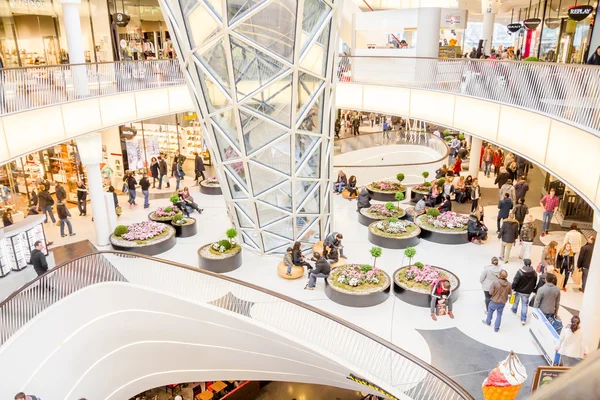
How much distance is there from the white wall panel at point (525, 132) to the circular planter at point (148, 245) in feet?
40.4

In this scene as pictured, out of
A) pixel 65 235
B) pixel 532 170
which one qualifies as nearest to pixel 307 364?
pixel 65 235

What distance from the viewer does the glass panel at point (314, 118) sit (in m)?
15.7

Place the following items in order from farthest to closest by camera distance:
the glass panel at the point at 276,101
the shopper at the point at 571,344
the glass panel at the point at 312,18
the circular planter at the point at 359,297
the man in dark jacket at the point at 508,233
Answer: the man in dark jacket at the point at 508,233 < the glass panel at the point at 276,101 < the circular planter at the point at 359,297 < the glass panel at the point at 312,18 < the shopper at the point at 571,344

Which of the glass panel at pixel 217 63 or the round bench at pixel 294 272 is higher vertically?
the glass panel at pixel 217 63

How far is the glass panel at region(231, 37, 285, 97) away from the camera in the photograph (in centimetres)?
1357

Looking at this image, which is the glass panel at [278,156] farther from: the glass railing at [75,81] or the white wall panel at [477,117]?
the glass railing at [75,81]

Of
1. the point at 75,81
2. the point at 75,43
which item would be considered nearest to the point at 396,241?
the point at 75,81

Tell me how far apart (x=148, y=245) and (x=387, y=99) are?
11772mm

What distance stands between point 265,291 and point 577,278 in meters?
9.89

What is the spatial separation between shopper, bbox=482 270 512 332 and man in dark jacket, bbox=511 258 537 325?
29.2 inches

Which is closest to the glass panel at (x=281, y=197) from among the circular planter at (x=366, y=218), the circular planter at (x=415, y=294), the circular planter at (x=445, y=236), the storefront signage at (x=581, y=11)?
the circular planter at (x=366, y=218)

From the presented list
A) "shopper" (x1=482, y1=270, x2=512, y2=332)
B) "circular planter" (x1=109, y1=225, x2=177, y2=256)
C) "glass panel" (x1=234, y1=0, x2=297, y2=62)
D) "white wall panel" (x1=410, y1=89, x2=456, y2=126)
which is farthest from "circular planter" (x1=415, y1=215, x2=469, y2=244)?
"circular planter" (x1=109, y1=225, x2=177, y2=256)

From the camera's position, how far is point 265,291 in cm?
1216

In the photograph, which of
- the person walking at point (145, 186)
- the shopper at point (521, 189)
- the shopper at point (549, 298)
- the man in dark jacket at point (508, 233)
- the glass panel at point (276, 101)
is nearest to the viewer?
the shopper at point (549, 298)
